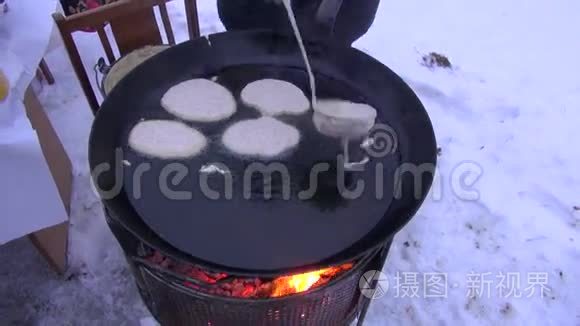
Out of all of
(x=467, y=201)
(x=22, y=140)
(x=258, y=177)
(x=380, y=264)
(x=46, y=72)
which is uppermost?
(x=22, y=140)

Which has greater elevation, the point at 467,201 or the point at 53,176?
the point at 53,176

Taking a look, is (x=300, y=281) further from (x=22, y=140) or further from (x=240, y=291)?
(x=22, y=140)

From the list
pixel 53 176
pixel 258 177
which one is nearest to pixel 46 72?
pixel 53 176

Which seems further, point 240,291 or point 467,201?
point 467,201

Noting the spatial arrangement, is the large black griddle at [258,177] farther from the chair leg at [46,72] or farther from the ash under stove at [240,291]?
the chair leg at [46,72]

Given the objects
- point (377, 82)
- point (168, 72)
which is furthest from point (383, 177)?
point (168, 72)

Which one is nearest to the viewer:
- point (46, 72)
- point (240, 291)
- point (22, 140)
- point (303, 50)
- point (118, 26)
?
point (240, 291)

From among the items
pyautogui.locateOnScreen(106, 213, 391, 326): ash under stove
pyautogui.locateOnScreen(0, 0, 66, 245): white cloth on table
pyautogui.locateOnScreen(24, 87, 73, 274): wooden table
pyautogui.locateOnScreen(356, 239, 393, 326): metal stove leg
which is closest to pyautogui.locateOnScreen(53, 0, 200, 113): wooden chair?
pyautogui.locateOnScreen(0, 0, 66, 245): white cloth on table
